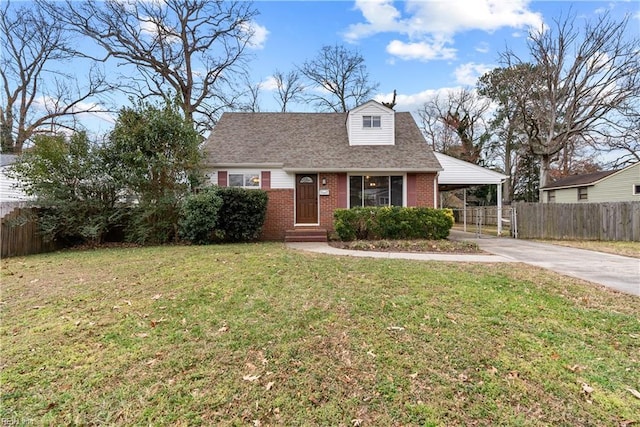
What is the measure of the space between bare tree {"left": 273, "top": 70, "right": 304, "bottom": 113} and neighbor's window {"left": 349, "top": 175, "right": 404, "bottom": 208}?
17.5 m

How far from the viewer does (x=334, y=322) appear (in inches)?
146

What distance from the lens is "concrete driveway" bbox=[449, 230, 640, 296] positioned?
5.73 meters

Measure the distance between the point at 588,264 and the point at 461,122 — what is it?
1058 inches

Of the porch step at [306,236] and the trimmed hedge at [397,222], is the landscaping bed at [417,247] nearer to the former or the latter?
the trimmed hedge at [397,222]

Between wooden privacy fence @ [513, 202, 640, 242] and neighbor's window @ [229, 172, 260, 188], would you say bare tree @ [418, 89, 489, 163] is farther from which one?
neighbor's window @ [229, 172, 260, 188]

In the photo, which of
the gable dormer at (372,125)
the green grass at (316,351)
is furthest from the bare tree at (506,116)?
the green grass at (316,351)

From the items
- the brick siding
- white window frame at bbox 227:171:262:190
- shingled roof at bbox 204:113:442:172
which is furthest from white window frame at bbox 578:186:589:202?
white window frame at bbox 227:171:262:190

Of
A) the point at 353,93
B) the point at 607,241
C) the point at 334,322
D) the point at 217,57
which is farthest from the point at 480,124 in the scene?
the point at 334,322

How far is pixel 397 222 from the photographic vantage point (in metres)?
10.9

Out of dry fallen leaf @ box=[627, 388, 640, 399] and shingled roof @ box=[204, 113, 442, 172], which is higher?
shingled roof @ box=[204, 113, 442, 172]

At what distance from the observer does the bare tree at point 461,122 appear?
30.3m

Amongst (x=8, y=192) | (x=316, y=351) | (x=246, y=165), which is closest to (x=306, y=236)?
(x=246, y=165)

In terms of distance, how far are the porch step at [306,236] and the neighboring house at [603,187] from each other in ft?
59.8

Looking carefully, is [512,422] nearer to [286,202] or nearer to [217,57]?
[286,202]
